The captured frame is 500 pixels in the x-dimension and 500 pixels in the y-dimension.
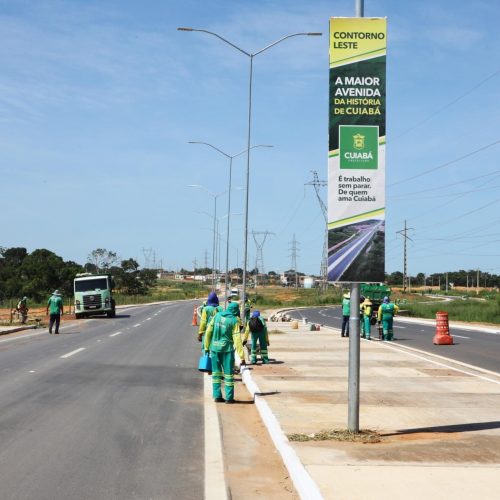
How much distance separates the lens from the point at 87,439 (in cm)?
905

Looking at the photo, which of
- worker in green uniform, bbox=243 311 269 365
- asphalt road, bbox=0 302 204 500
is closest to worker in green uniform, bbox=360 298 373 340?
asphalt road, bbox=0 302 204 500

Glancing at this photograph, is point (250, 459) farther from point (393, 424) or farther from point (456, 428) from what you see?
point (456, 428)

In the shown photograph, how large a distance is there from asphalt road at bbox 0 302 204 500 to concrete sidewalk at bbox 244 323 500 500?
46.4 inches

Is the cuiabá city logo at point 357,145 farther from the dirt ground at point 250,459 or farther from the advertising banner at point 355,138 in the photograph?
the dirt ground at point 250,459

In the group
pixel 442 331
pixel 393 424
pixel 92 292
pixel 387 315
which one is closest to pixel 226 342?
pixel 393 424

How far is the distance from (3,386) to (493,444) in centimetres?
896

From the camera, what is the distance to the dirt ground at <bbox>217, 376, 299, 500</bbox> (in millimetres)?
6887

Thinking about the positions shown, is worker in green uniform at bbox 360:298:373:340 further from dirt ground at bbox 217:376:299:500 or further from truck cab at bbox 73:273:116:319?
truck cab at bbox 73:273:116:319

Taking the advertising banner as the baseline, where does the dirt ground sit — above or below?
below

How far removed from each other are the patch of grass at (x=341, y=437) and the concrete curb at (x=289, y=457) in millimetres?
184

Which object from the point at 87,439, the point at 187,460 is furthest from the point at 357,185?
the point at 87,439

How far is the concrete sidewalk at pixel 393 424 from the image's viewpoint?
671 cm

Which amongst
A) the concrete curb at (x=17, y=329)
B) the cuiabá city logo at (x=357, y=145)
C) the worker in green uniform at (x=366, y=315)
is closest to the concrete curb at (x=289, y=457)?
the cuiabá city logo at (x=357, y=145)

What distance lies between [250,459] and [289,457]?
2.21 ft
